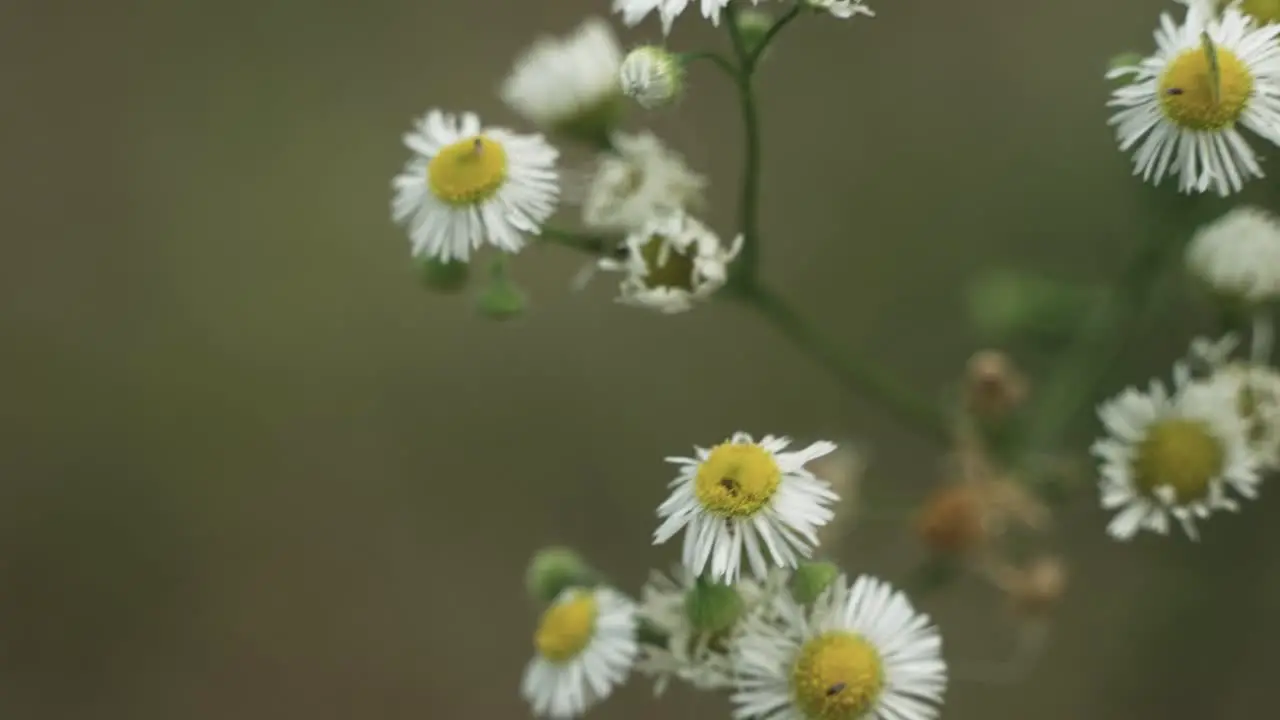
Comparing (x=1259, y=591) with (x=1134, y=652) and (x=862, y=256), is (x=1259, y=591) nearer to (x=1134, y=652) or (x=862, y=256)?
(x=1134, y=652)

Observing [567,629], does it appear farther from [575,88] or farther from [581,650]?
[575,88]

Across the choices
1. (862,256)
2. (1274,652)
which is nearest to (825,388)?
(862,256)

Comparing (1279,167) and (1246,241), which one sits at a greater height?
(1279,167)

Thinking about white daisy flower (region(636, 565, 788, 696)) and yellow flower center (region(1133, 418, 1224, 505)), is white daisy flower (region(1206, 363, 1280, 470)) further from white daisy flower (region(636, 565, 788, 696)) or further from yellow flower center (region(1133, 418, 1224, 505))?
white daisy flower (region(636, 565, 788, 696))

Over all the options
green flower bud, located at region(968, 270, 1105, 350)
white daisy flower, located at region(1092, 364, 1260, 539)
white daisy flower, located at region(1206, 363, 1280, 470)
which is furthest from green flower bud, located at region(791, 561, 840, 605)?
green flower bud, located at region(968, 270, 1105, 350)

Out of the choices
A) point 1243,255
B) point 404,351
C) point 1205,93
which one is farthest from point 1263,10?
point 404,351
